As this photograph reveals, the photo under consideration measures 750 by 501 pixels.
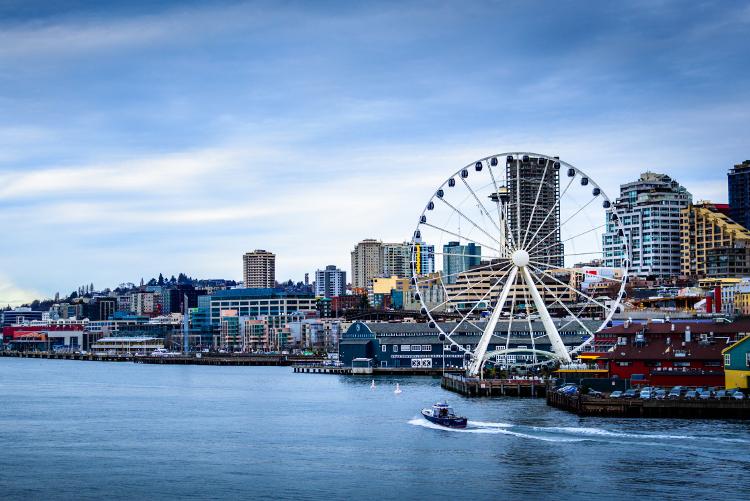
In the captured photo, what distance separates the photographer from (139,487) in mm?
48156

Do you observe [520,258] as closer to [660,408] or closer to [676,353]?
[676,353]

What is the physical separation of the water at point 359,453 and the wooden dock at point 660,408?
1.91m

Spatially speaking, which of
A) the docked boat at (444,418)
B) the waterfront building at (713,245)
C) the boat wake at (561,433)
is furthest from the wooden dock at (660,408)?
the waterfront building at (713,245)

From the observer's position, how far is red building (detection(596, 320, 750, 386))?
77312mm

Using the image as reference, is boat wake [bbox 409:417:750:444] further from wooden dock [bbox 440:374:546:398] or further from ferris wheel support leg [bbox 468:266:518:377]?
wooden dock [bbox 440:374:546:398]

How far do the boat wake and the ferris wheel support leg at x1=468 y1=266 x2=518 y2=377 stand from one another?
20.4 metres

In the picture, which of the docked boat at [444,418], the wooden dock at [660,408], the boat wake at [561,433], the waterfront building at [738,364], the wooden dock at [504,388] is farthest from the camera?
the wooden dock at [504,388]

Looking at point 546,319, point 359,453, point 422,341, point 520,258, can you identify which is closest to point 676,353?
A: point 546,319

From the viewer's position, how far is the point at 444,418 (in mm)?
65750

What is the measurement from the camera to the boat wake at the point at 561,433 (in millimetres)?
58031

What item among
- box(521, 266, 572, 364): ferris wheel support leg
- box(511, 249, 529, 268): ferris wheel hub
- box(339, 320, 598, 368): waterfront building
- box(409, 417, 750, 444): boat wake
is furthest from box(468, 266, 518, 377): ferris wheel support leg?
box(339, 320, 598, 368): waterfront building

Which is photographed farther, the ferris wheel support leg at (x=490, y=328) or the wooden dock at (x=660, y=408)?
the ferris wheel support leg at (x=490, y=328)

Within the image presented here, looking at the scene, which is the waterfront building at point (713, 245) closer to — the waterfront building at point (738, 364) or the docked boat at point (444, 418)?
the waterfront building at point (738, 364)

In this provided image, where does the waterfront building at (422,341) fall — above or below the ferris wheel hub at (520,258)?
below
